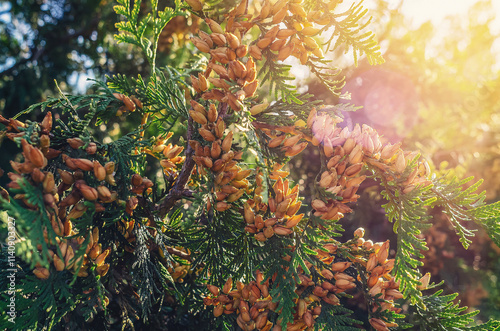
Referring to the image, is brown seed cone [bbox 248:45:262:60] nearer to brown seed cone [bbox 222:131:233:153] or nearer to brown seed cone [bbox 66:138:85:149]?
brown seed cone [bbox 222:131:233:153]

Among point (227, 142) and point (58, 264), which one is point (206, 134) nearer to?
point (227, 142)

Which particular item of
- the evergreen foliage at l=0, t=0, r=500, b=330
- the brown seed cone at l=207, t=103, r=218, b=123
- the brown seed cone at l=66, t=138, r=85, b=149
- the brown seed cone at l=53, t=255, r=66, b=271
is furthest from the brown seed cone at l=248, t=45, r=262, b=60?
the brown seed cone at l=53, t=255, r=66, b=271

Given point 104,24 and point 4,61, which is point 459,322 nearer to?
point 104,24

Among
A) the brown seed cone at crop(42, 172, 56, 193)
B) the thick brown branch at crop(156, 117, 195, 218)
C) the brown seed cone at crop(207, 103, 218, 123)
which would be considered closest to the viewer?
the brown seed cone at crop(42, 172, 56, 193)

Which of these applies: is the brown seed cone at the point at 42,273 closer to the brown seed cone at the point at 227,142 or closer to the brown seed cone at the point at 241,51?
the brown seed cone at the point at 227,142

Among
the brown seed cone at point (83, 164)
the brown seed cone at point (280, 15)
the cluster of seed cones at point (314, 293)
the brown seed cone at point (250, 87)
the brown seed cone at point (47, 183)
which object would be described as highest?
the brown seed cone at point (280, 15)

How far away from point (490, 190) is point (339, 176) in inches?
85.3

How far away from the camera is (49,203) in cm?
57

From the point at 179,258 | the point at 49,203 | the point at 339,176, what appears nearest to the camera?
the point at 49,203

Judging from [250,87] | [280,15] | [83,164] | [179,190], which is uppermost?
[280,15]

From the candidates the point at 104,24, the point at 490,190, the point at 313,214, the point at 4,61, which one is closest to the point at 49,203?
the point at 313,214

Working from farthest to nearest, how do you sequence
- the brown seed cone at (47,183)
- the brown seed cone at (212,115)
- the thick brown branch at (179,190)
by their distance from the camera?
the thick brown branch at (179,190) < the brown seed cone at (212,115) < the brown seed cone at (47,183)

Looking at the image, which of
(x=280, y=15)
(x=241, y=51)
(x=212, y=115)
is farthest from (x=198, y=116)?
(x=280, y=15)

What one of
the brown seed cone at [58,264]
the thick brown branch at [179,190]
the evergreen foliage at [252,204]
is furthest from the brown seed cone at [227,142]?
the brown seed cone at [58,264]
